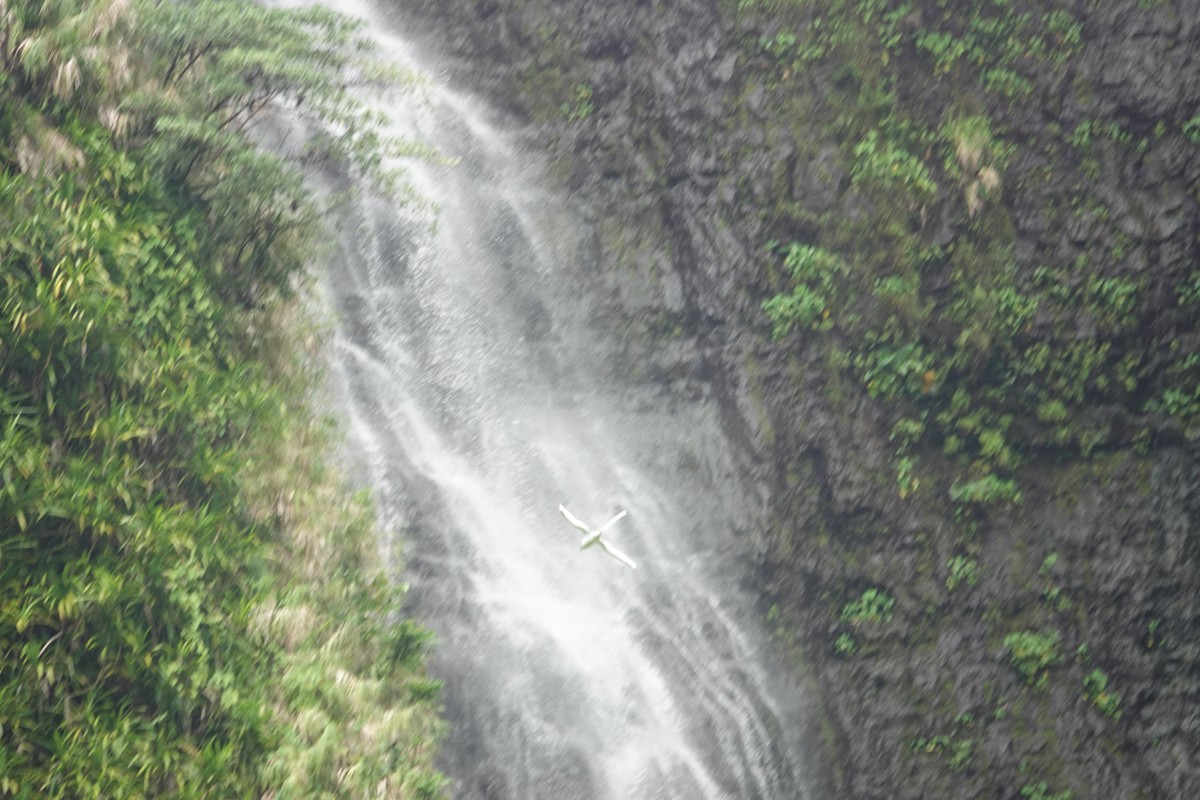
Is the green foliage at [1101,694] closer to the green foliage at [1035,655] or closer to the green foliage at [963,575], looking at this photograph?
the green foliage at [1035,655]

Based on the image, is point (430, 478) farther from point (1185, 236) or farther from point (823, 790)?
point (1185, 236)

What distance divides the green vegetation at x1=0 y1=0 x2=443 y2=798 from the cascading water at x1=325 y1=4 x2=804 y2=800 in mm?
1685

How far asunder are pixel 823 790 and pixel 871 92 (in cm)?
852

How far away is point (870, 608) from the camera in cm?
1076

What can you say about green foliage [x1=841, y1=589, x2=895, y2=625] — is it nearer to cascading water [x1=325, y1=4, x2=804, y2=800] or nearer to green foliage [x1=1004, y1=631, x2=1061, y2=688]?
cascading water [x1=325, y1=4, x2=804, y2=800]

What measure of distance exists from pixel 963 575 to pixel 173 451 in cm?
840

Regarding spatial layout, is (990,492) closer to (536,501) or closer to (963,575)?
(963,575)

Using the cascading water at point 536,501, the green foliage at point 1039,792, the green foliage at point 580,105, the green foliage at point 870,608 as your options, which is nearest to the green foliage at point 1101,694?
the green foliage at point 1039,792

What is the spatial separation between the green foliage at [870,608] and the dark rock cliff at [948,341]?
33 mm

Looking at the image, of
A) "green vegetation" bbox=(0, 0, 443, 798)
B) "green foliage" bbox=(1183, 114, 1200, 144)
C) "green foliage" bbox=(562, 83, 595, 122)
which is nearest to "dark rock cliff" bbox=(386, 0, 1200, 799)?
"green foliage" bbox=(1183, 114, 1200, 144)

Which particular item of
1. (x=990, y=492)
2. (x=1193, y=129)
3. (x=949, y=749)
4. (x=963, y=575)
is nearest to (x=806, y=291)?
(x=990, y=492)

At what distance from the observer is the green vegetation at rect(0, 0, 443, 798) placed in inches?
220

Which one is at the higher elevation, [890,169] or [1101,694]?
[890,169]

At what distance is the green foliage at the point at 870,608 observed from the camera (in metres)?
10.7
